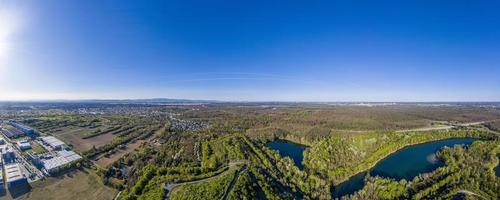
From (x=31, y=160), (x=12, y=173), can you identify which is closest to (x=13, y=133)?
(x=31, y=160)

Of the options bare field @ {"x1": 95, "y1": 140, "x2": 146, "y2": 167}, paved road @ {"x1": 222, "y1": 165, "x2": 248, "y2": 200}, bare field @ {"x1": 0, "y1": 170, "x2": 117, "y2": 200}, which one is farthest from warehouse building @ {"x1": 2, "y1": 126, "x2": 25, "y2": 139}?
paved road @ {"x1": 222, "y1": 165, "x2": 248, "y2": 200}

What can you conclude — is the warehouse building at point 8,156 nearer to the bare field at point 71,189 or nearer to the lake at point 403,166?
the bare field at point 71,189

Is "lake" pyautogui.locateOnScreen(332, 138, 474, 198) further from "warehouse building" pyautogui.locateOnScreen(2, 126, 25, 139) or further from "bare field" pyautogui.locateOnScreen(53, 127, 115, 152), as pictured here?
"warehouse building" pyautogui.locateOnScreen(2, 126, 25, 139)

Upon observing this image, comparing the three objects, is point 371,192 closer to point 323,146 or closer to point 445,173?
point 445,173

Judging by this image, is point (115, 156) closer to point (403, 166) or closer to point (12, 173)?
point (12, 173)

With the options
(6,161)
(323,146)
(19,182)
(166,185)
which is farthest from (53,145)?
(323,146)

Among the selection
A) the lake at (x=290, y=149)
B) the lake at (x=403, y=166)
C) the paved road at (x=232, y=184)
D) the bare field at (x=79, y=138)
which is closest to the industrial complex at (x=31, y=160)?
the bare field at (x=79, y=138)
